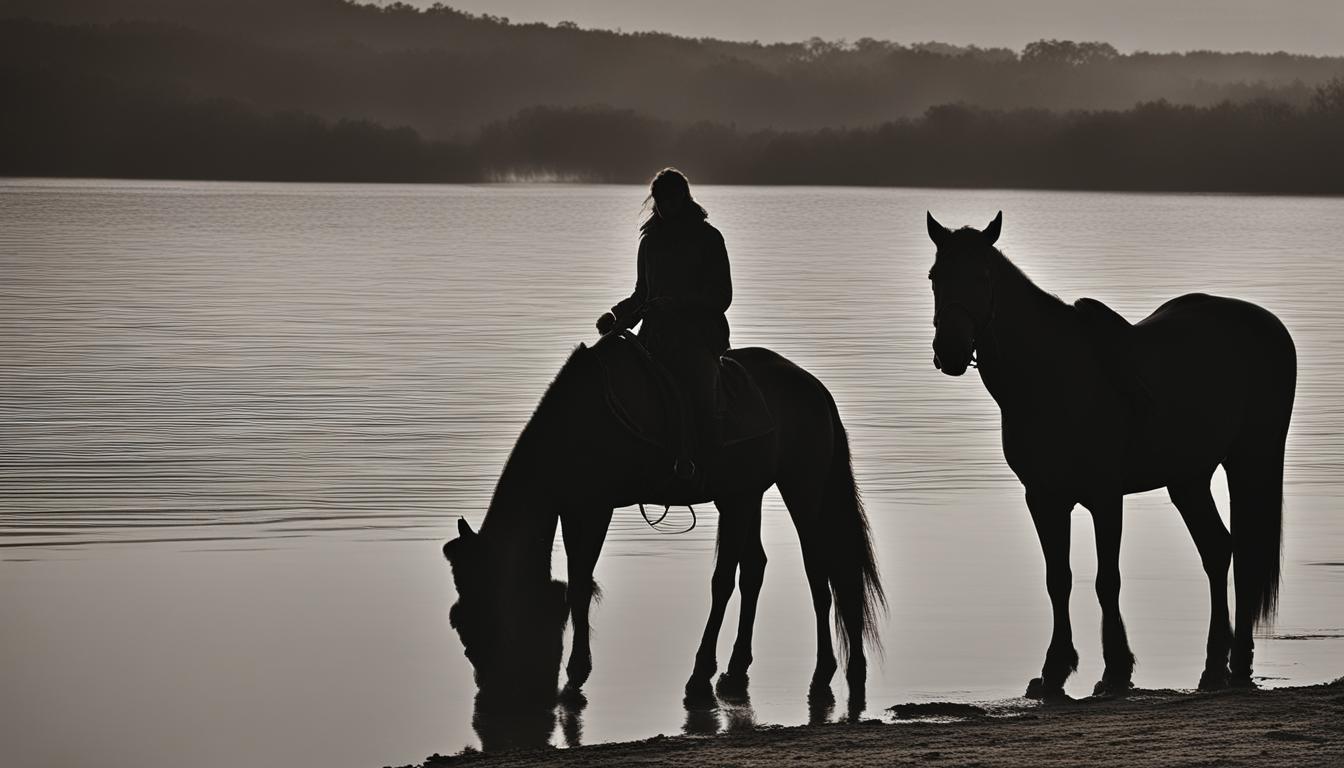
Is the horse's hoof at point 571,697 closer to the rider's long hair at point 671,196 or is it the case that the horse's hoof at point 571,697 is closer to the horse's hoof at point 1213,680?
the rider's long hair at point 671,196

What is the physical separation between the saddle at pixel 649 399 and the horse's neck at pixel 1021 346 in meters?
1.24

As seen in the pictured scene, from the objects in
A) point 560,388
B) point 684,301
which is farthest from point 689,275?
point 560,388

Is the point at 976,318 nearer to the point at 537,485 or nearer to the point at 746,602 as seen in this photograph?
the point at 746,602

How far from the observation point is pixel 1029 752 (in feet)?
22.4

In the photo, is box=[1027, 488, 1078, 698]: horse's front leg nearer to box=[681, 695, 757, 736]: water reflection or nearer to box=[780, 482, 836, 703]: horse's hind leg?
box=[780, 482, 836, 703]: horse's hind leg

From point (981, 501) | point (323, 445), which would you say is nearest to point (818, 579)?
point (981, 501)

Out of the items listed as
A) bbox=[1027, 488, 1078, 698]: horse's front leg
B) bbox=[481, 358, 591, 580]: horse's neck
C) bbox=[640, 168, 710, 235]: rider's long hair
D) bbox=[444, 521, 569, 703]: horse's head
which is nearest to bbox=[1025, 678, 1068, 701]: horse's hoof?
bbox=[1027, 488, 1078, 698]: horse's front leg

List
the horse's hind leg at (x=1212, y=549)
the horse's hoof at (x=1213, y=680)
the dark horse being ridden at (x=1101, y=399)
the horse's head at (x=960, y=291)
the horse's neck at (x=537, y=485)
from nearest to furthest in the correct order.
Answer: the horse's neck at (x=537, y=485), the horse's head at (x=960, y=291), the dark horse being ridden at (x=1101, y=399), the horse's hoof at (x=1213, y=680), the horse's hind leg at (x=1212, y=549)

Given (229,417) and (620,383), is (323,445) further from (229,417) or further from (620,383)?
(620,383)

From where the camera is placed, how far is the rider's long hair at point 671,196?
872 cm

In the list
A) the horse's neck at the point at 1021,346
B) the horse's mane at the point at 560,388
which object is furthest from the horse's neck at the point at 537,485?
the horse's neck at the point at 1021,346

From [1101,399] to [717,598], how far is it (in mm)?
2137

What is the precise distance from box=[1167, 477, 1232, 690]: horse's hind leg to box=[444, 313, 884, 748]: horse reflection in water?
178 cm

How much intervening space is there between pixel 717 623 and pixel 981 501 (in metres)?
7.38
